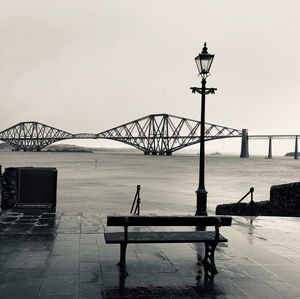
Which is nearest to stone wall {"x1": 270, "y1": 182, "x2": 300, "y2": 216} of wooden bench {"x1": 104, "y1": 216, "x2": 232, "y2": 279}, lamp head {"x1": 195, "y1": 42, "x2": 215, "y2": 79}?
lamp head {"x1": 195, "y1": 42, "x2": 215, "y2": 79}

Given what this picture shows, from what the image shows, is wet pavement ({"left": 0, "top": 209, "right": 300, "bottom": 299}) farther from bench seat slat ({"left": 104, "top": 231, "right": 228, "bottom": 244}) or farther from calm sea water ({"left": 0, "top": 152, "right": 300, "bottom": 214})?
calm sea water ({"left": 0, "top": 152, "right": 300, "bottom": 214})

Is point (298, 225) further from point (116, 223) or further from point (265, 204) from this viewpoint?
point (116, 223)

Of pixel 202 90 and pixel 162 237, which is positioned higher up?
pixel 202 90

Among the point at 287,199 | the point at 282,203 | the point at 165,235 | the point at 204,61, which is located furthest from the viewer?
the point at 282,203

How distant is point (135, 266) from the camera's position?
21.0 feet

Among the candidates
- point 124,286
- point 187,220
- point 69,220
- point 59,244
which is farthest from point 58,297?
point 69,220

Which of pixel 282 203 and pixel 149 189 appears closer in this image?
pixel 282 203

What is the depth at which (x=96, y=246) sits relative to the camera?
767 centimetres

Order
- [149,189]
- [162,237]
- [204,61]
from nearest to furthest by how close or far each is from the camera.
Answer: [162,237] < [204,61] < [149,189]

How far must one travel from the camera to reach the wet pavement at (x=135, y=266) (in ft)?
17.3

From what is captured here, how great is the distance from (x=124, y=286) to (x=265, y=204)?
12.2 metres

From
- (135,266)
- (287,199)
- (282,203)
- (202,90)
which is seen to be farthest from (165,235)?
(282,203)

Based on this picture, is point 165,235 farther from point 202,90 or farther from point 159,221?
point 202,90

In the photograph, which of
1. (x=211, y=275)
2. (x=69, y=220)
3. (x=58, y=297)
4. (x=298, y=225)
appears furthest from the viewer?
(x=298, y=225)
